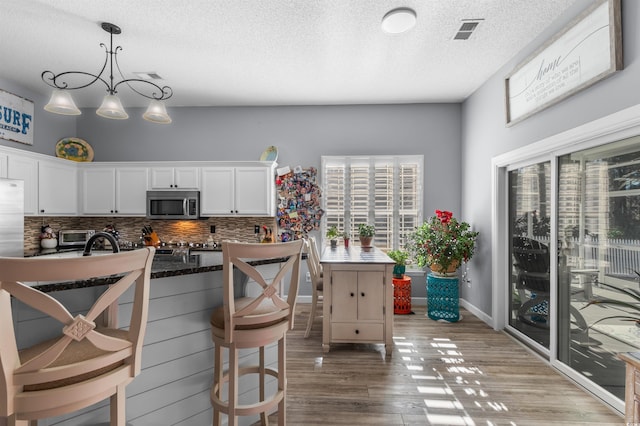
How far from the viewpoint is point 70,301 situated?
1.34 meters

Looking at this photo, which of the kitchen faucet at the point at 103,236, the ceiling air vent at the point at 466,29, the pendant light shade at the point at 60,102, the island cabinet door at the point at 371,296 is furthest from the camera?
the island cabinet door at the point at 371,296

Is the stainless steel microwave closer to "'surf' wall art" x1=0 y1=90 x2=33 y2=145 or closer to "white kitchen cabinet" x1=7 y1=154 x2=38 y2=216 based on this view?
"white kitchen cabinet" x1=7 y1=154 x2=38 y2=216

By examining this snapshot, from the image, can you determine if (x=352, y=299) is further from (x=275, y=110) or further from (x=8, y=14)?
(x=8, y=14)

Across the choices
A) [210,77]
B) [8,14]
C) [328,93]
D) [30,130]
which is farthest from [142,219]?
[328,93]

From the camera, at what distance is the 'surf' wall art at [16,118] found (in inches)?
149

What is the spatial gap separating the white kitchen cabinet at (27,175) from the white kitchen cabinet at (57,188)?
6 centimetres

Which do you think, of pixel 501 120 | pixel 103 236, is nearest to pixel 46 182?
pixel 103 236

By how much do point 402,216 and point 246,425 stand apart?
344 centimetres

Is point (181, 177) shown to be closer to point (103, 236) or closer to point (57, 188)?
point (57, 188)

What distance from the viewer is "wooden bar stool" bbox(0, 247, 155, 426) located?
0.84 m

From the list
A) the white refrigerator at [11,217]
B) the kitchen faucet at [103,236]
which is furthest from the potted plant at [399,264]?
the white refrigerator at [11,217]

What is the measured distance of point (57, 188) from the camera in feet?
13.6

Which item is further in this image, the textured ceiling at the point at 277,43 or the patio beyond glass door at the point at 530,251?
the patio beyond glass door at the point at 530,251

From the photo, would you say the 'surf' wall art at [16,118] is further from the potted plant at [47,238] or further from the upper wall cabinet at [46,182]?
the potted plant at [47,238]
